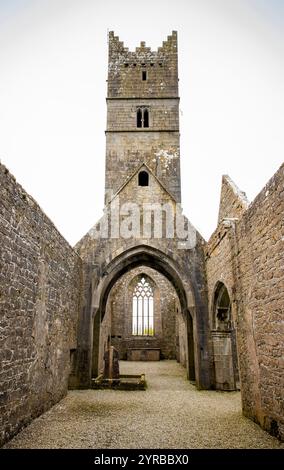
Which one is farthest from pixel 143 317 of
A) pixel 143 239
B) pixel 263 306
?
pixel 263 306

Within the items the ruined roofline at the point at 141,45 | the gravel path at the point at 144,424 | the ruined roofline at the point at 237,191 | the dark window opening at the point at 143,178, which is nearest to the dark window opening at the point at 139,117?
the ruined roofline at the point at 141,45

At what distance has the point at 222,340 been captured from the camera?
9.73 metres

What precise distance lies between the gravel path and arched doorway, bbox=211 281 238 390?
589mm

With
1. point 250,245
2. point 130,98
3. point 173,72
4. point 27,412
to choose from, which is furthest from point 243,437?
point 173,72

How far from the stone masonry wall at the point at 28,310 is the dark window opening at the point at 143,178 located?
5.07 meters

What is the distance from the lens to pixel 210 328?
32.5 feet

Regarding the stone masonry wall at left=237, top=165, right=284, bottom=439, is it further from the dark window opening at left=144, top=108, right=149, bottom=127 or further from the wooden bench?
the dark window opening at left=144, top=108, right=149, bottom=127

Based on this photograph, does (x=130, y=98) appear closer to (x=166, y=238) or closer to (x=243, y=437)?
(x=166, y=238)

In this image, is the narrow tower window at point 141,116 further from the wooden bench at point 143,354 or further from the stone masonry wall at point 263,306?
the stone masonry wall at point 263,306

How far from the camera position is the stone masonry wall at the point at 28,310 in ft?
15.7

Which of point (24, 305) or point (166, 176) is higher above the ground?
point (166, 176)

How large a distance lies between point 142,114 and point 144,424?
16.8 meters

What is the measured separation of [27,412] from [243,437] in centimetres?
366

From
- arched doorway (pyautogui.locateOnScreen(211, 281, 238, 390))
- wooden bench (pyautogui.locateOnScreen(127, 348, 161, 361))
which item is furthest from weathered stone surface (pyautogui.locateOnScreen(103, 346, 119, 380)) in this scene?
wooden bench (pyautogui.locateOnScreen(127, 348, 161, 361))
